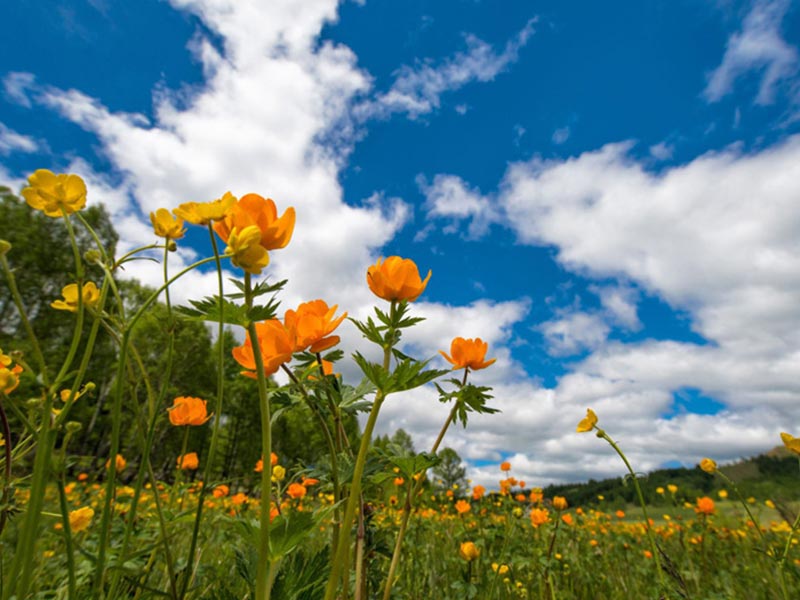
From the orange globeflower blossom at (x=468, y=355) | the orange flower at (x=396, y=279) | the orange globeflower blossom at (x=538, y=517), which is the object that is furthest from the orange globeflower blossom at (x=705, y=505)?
the orange flower at (x=396, y=279)

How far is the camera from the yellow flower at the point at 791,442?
1.80 metres

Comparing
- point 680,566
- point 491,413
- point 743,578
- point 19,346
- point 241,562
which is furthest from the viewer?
point 19,346

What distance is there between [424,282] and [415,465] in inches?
21.4

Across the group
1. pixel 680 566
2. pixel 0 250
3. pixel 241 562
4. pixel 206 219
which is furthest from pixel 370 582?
pixel 680 566

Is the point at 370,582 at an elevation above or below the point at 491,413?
below

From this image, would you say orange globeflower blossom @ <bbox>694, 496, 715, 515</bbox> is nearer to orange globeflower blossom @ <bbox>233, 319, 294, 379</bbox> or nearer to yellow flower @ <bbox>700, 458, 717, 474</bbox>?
yellow flower @ <bbox>700, 458, 717, 474</bbox>

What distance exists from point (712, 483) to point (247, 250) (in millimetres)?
7349

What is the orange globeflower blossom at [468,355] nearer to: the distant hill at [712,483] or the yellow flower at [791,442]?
the distant hill at [712,483]

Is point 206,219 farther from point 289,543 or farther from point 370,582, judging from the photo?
point 370,582

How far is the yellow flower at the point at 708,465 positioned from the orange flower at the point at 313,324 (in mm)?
2089

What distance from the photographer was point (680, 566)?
13.0ft

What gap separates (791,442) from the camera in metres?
1.81

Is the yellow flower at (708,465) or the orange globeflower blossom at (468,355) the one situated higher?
the orange globeflower blossom at (468,355)

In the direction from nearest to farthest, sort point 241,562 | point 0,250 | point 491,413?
1. point 0,250
2. point 241,562
3. point 491,413
